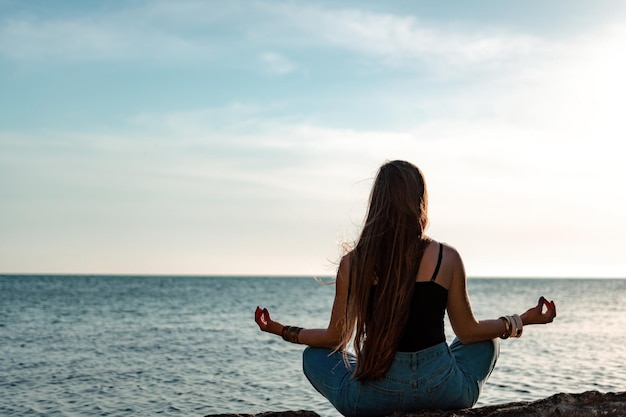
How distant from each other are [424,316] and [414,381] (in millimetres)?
380

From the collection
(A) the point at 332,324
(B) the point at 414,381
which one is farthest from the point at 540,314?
(A) the point at 332,324

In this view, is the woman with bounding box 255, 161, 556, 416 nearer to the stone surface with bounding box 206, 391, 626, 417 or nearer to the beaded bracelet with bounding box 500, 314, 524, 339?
the stone surface with bounding box 206, 391, 626, 417

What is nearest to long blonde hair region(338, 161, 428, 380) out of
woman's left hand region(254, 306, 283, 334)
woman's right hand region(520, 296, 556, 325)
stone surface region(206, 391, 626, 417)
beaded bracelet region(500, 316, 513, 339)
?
stone surface region(206, 391, 626, 417)

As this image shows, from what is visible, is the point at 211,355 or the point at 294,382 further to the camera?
the point at 211,355

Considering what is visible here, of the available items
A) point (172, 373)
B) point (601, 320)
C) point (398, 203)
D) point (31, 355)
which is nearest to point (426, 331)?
point (398, 203)

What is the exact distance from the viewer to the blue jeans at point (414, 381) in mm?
4137

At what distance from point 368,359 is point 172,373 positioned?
30.5 feet

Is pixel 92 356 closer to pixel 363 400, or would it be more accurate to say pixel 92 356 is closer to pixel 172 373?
pixel 172 373

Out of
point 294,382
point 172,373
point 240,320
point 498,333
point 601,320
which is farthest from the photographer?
point 601,320

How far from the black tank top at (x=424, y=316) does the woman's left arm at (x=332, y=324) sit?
39cm

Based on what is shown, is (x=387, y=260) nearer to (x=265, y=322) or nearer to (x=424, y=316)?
(x=424, y=316)

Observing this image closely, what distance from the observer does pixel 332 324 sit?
4.29 meters

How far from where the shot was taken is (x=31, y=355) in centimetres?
1552

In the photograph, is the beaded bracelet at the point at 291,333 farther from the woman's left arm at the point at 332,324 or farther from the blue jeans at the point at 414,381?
the blue jeans at the point at 414,381
